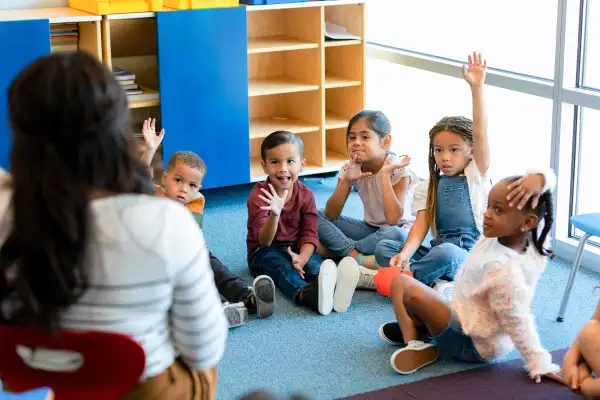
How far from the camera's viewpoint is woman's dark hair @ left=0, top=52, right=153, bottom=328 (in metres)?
1.13

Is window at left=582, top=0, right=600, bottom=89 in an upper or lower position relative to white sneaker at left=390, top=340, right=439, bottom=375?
upper

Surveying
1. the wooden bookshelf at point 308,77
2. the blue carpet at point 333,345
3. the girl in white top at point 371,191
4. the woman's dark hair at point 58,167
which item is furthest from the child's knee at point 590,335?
the wooden bookshelf at point 308,77

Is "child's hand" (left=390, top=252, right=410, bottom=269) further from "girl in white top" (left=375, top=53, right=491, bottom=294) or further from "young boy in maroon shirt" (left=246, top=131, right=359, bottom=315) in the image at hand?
"young boy in maroon shirt" (left=246, top=131, right=359, bottom=315)

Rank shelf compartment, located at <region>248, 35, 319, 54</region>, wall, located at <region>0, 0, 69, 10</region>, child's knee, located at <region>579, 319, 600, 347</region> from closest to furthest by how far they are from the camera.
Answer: child's knee, located at <region>579, 319, 600, 347</region>
wall, located at <region>0, 0, 69, 10</region>
shelf compartment, located at <region>248, 35, 319, 54</region>

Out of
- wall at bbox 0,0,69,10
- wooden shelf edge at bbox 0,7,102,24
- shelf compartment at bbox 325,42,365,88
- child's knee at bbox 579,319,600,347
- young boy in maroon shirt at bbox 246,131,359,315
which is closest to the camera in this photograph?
child's knee at bbox 579,319,600,347

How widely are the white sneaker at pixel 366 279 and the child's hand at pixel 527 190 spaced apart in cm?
83

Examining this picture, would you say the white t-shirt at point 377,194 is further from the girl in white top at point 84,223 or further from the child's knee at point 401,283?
the girl in white top at point 84,223

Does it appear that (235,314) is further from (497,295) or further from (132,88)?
(132,88)

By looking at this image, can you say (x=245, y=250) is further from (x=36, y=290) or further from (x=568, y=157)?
(x=36, y=290)

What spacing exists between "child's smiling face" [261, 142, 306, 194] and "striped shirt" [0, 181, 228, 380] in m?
1.70

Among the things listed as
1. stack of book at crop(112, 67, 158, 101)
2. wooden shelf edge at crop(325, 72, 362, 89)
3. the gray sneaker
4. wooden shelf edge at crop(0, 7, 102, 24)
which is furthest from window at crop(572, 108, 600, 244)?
wooden shelf edge at crop(0, 7, 102, 24)

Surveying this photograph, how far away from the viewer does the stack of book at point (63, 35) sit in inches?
145

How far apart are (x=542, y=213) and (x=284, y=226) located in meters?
1.08

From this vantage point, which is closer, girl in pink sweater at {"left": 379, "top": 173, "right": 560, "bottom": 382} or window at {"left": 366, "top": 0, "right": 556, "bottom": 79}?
girl in pink sweater at {"left": 379, "top": 173, "right": 560, "bottom": 382}
